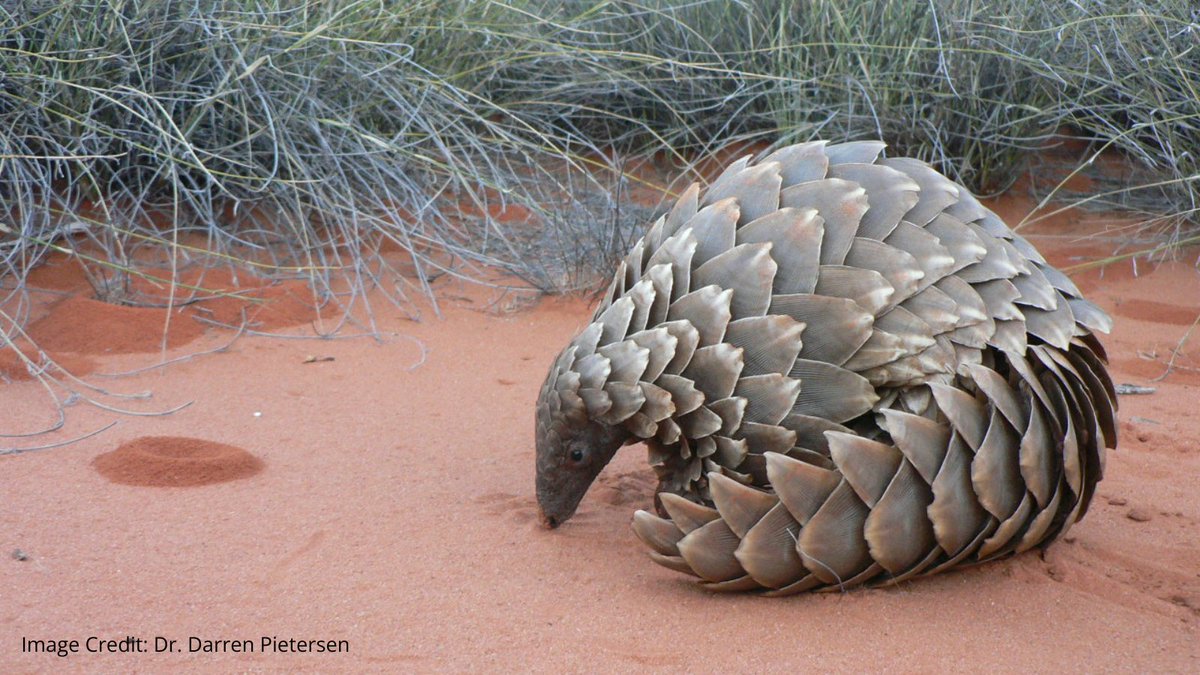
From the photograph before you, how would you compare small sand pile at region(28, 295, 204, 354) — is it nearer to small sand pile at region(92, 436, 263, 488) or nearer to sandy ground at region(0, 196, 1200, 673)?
sandy ground at region(0, 196, 1200, 673)

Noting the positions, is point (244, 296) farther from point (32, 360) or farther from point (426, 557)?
point (426, 557)

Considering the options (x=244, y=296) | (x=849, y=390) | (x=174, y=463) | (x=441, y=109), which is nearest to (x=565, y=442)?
(x=849, y=390)

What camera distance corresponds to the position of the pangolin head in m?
2.76

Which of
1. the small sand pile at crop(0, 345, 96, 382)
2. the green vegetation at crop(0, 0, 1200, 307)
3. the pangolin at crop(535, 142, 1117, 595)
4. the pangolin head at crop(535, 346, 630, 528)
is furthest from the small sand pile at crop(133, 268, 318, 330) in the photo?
the pangolin at crop(535, 142, 1117, 595)

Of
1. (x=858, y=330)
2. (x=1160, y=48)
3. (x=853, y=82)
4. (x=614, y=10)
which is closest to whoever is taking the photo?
(x=858, y=330)

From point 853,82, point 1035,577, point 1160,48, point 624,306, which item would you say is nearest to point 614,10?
point 853,82

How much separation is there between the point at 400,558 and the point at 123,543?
74 centimetres

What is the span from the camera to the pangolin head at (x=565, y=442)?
109 inches

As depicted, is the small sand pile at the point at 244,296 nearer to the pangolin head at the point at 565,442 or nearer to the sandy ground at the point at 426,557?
the sandy ground at the point at 426,557

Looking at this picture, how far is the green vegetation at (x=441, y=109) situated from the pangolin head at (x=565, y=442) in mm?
2272

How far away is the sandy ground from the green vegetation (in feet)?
3.51

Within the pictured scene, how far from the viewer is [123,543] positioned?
2906 millimetres

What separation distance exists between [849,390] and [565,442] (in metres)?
0.74

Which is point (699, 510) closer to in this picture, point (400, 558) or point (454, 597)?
point (454, 597)
